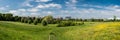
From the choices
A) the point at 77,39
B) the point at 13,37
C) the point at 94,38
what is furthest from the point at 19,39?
the point at 94,38

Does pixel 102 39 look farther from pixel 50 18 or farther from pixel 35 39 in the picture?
pixel 50 18

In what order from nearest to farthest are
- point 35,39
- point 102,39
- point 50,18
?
1. point 102,39
2. point 35,39
3. point 50,18

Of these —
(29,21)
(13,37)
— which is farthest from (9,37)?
(29,21)

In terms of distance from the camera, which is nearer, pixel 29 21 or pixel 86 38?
pixel 86 38

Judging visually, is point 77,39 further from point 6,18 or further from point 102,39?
point 6,18

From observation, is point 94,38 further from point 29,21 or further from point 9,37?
point 29,21

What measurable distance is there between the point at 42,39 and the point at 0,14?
113 metres

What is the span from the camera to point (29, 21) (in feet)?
511

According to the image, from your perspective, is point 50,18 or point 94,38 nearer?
point 94,38

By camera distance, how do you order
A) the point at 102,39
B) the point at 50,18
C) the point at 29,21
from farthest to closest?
1. the point at 50,18
2. the point at 29,21
3. the point at 102,39

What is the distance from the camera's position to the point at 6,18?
164000mm

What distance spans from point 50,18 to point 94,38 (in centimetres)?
11461

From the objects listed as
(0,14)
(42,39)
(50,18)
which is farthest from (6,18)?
(42,39)

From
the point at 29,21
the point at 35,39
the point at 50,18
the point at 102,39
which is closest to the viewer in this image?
the point at 102,39
